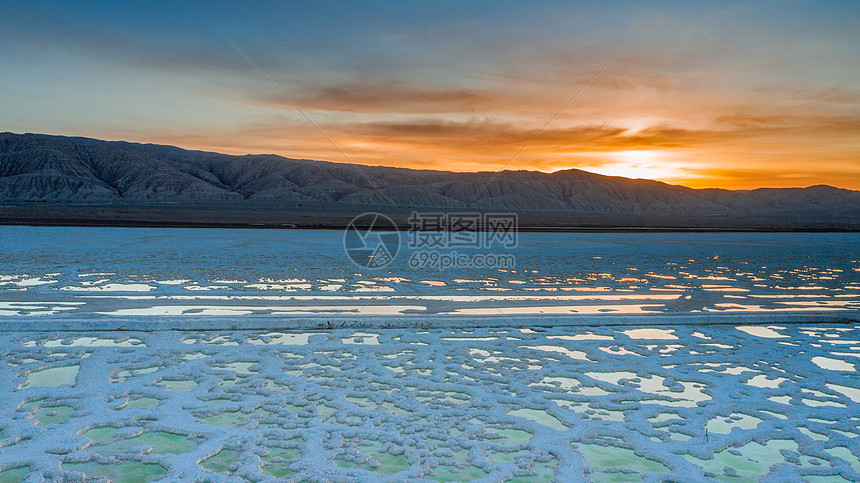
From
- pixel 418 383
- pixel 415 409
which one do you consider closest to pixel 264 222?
pixel 418 383

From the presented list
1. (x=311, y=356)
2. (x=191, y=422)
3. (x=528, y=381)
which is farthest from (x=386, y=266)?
(x=191, y=422)

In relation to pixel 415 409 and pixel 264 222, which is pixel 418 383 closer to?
pixel 415 409

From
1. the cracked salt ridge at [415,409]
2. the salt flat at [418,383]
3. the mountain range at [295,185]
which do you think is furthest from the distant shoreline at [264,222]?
the mountain range at [295,185]

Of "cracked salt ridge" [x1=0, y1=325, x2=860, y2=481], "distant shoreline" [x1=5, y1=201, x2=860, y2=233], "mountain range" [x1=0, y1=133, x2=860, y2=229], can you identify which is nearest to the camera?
"cracked salt ridge" [x1=0, y1=325, x2=860, y2=481]

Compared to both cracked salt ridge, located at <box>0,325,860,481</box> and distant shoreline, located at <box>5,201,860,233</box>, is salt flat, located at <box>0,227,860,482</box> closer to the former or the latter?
cracked salt ridge, located at <box>0,325,860,481</box>

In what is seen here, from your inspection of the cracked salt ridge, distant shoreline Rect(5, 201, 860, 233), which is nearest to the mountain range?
distant shoreline Rect(5, 201, 860, 233)
